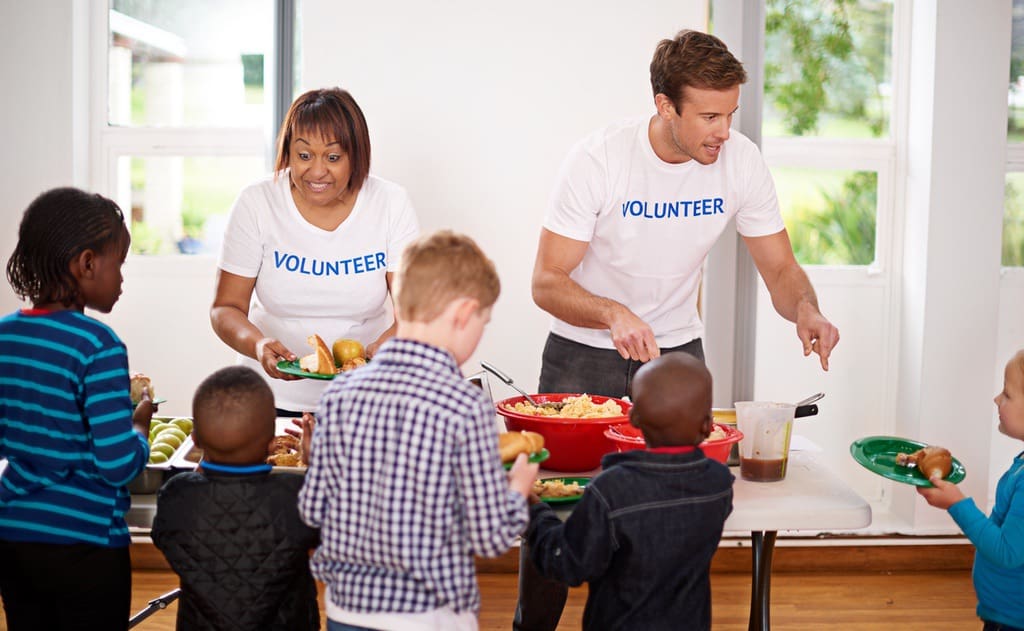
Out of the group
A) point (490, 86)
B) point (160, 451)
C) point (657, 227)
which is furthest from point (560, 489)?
point (490, 86)

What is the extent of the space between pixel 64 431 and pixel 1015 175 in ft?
12.1

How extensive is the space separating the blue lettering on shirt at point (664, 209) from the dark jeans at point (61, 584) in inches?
→ 58.1

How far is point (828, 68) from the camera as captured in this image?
4.11m

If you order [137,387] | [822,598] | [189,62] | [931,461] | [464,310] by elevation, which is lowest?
[822,598]

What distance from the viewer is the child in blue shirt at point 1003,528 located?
198 centimetres

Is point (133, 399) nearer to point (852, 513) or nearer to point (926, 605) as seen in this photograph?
point (852, 513)

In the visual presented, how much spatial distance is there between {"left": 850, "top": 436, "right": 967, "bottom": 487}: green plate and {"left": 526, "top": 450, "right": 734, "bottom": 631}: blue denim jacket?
36 cm

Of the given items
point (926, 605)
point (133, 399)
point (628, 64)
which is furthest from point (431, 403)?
point (926, 605)

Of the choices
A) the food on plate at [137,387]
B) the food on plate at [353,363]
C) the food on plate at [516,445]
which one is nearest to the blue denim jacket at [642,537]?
the food on plate at [516,445]

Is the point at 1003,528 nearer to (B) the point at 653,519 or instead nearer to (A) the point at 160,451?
(B) the point at 653,519

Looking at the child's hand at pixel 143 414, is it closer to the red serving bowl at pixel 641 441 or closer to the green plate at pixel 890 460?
the red serving bowl at pixel 641 441

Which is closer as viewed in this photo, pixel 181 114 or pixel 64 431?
pixel 64 431

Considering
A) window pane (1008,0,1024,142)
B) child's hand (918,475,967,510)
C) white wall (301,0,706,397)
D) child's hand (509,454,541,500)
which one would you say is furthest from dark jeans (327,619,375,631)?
window pane (1008,0,1024,142)

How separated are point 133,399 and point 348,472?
27.8 inches
